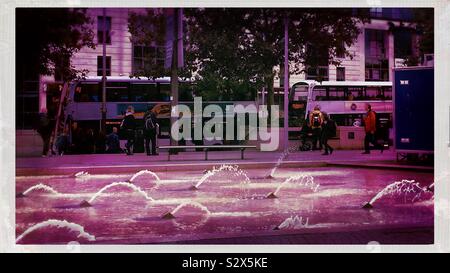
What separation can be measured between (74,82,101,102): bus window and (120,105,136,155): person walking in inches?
206

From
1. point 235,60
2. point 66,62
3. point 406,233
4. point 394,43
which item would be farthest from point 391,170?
point 66,62

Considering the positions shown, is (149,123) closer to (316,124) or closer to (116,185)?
(316,124)

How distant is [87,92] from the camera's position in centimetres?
2225

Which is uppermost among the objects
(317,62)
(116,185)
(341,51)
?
(341,51)

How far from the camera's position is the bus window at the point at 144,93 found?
866 inches

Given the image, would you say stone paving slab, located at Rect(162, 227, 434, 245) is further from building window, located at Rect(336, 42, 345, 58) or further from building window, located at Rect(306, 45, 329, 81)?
building window, located at Rect(306, 45, 329, 81)

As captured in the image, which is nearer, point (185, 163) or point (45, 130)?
point (185, 163)

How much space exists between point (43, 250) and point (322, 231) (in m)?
2.86

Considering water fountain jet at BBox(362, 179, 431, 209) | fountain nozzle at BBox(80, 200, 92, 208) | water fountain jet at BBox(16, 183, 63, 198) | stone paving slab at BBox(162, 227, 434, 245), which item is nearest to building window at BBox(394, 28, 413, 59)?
water fountain jet at BBox(362, 179, 431, 209)

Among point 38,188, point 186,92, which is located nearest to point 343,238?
point 38,188

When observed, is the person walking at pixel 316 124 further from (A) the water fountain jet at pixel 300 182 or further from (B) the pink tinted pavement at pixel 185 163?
(A) the water fountain jet at pixel 300 182

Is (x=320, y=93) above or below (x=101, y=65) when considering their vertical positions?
below

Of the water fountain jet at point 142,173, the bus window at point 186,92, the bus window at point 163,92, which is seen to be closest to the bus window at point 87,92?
the bus window at point 163,92

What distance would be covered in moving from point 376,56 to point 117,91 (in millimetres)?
10480
